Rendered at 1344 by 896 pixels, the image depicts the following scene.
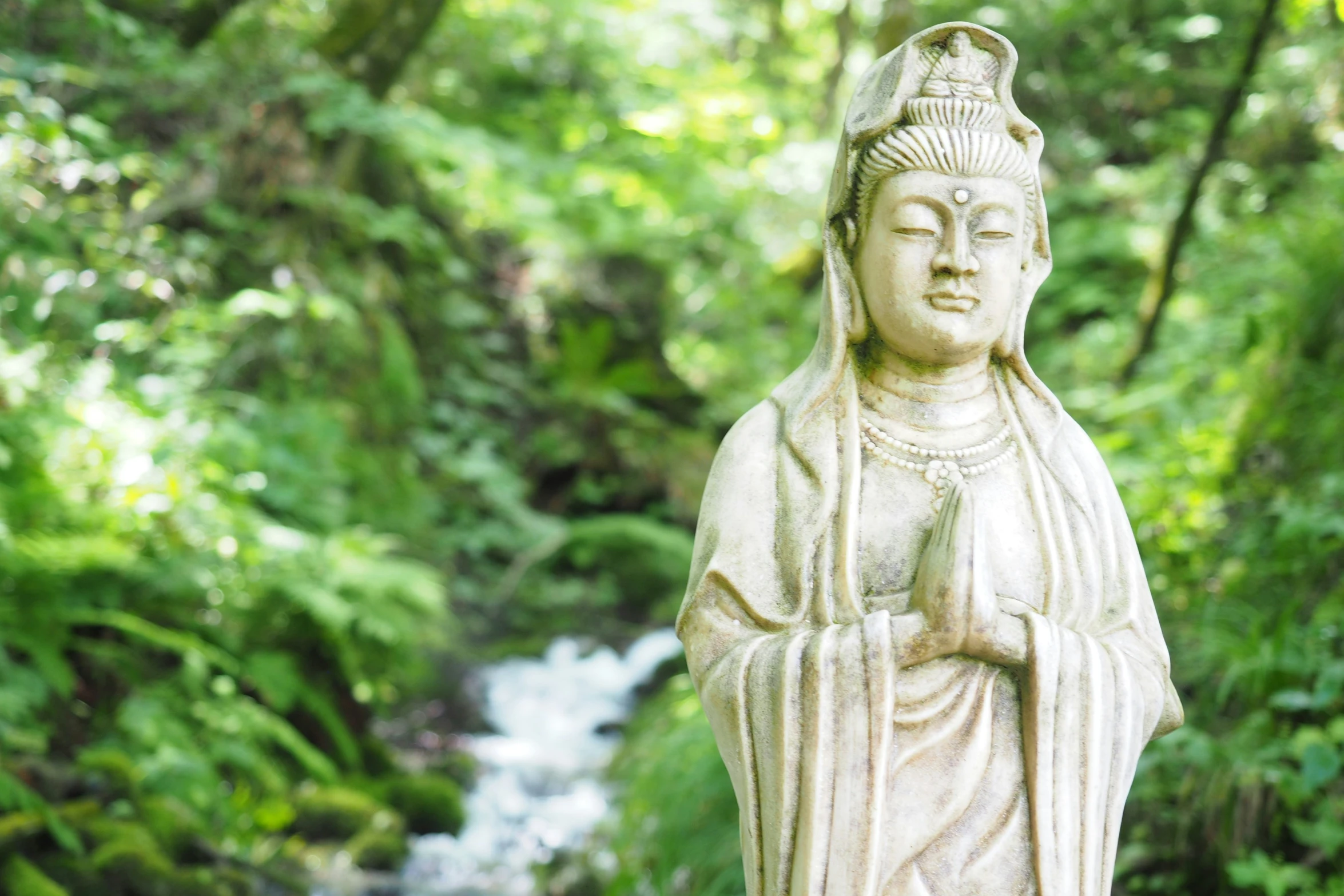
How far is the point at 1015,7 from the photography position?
9.96 meters

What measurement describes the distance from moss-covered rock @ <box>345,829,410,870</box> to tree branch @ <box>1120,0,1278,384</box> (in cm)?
575

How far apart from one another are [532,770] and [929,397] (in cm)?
646

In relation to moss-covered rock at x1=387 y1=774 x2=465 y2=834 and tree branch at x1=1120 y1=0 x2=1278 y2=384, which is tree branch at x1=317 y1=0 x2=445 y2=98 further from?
tree branch at x1=1120 y1=0 x2=1278 y2=384

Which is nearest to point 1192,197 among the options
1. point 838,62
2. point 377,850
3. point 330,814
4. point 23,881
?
point 838,62

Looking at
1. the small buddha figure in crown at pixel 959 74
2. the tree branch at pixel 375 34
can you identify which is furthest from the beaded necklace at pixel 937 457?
the tree branch at pixel 375 34

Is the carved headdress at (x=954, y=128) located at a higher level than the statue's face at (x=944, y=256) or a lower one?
higher

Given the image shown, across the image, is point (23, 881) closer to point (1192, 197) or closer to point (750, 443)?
point (750, 443)

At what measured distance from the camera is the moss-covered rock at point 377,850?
6.74 m

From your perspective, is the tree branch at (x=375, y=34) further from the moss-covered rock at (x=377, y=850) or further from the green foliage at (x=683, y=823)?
the green foliage at (x=683, y=823)

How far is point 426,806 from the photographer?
7461 mm

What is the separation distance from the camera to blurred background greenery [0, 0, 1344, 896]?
17.5 ft

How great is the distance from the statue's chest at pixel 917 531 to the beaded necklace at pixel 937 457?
14mm

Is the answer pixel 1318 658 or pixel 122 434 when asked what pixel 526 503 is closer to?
pixel 122 434

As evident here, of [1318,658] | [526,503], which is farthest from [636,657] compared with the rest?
[1318,658]
